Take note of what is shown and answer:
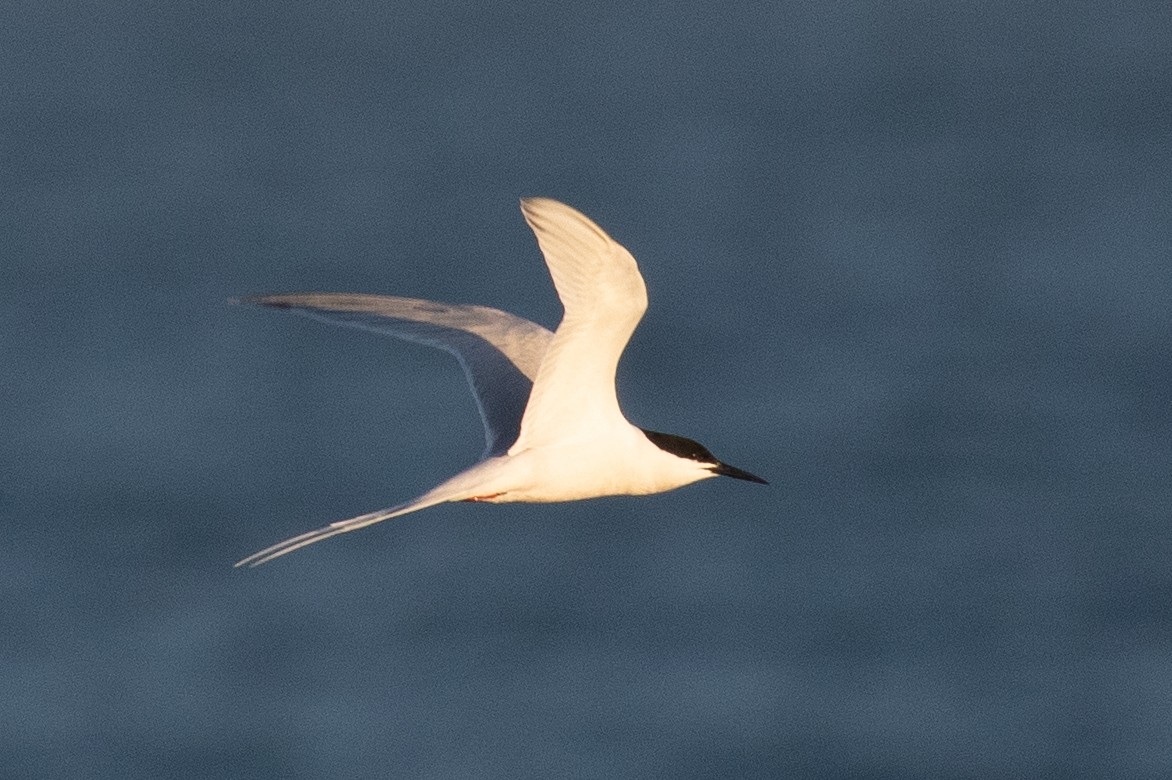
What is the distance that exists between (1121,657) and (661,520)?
3146mm

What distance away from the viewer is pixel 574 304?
750 cm

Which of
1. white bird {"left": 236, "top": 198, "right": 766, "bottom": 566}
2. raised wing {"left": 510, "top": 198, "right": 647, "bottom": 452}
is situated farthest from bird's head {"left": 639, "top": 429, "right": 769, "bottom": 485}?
raised wing {"left": 510, "top": 198, "right": 647, "bottom": 452}

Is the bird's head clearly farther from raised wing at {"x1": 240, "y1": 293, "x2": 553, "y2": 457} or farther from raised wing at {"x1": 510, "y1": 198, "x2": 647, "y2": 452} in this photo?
raised wing at {"x1": 240, "y1": 293, "x2": 553, "y2": 457}

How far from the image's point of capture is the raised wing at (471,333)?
8953 mm

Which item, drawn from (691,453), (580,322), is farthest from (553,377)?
(691,453)

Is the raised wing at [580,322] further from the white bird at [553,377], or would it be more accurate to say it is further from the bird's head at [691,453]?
the bird's head at [691,453]

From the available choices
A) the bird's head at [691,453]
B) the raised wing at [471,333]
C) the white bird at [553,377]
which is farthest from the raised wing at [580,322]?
the raised wing at [471,333]

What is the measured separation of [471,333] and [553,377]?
1432 mm

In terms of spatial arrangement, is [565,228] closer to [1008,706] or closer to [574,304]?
[574,304]

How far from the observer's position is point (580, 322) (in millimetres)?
7582

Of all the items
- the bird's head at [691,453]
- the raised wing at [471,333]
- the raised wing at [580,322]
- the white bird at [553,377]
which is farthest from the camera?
the raised wing at [471,333]

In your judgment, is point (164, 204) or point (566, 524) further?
point (164, 204)

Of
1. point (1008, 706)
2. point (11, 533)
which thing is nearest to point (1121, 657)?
point (1008, 706)

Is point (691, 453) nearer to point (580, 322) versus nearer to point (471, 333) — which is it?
point (471, 333)
